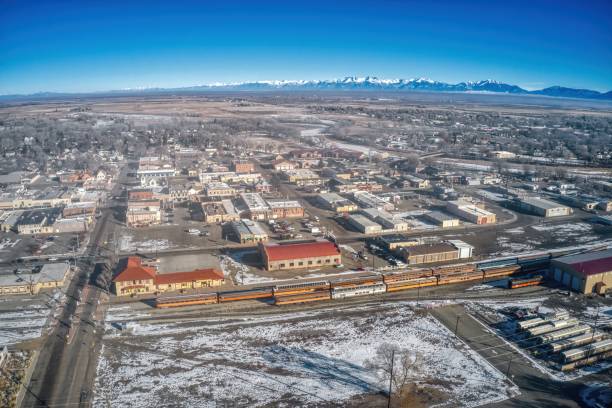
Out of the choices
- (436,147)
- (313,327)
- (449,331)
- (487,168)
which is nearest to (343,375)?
(313,327)

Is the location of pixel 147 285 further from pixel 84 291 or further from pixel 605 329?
pixel 605 329

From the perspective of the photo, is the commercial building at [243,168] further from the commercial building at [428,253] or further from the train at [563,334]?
the train at [563,334]

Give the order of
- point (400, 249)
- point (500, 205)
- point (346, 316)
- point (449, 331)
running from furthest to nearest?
1. point (500, 205)
2. point (400, 249)
3. point (346, 316)
4. point (449, 331)

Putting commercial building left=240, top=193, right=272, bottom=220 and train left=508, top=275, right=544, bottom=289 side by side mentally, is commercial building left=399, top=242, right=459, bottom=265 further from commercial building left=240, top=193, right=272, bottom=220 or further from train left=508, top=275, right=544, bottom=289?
commercial building left=240, top=193, right=272, bottom=220

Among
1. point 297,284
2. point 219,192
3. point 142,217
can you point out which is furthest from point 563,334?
point 219,192

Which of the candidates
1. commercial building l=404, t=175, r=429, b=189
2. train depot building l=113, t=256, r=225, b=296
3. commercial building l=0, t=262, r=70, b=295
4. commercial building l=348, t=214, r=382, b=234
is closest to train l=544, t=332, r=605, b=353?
train depot building l=113, t=256, r=225, b=296

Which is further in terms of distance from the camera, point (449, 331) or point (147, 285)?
point (147, 285)
